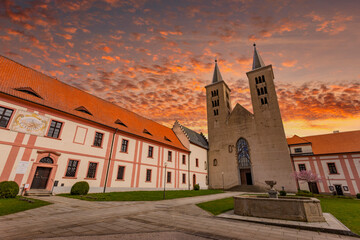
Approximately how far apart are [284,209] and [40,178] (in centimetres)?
1940

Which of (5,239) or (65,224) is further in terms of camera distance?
(65,224)

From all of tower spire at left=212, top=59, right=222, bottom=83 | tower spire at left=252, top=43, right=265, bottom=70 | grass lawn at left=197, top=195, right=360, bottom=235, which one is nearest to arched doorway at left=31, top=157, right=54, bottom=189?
grass lawn at left=197, top=195, right=360, bottom=235

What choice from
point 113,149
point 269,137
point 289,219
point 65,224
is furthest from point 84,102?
point 269,137

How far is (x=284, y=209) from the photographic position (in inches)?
320

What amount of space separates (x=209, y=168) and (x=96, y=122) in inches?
1122

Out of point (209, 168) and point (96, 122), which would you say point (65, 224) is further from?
point (209, 168)

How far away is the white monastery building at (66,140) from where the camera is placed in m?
14.3

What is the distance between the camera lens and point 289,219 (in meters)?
7.86

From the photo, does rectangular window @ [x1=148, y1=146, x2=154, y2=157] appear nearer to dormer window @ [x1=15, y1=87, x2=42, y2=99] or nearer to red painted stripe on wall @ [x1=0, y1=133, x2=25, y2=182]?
red painted stripe on wall @ [x1=0, y1=133, x2=25, y2=182]

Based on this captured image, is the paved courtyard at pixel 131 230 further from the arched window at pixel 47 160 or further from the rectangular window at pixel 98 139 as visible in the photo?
the rectangular window at pixel 98 139

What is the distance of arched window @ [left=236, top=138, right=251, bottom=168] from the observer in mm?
34866

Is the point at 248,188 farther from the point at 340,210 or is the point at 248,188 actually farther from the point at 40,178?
the point at 40,178

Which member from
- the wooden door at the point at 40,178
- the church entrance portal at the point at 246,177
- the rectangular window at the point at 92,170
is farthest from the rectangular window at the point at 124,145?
the church entrance portal at the point at 246,177

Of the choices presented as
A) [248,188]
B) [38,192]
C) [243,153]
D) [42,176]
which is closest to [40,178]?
[42,176]
